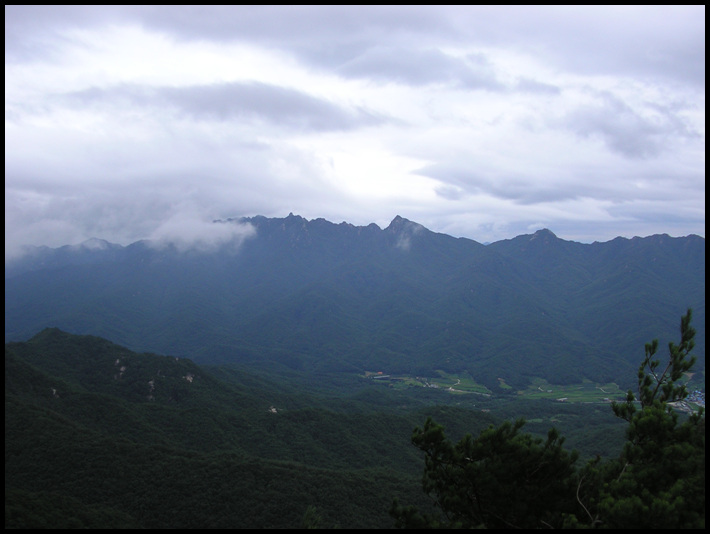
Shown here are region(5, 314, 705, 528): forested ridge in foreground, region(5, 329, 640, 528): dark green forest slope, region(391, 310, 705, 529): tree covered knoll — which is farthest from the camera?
region(5, 329, 640, 528): dark green forest slope

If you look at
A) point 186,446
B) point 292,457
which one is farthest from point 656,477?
point 186,446

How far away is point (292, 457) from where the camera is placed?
266ft

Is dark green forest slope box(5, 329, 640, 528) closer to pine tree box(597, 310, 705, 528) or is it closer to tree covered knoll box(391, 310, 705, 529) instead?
tree covered knoll box(391, 310, 705, 529)

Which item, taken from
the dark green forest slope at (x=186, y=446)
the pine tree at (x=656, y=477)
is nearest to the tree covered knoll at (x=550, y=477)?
the pine tree at (x=656, y=477)

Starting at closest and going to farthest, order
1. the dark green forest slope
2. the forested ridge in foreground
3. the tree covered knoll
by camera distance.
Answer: the tree covered knoll, the forested ridge in foreground, the dark green forest slope

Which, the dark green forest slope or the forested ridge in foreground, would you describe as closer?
the forested ridge in foreground

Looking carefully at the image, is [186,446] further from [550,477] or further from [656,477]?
[656,477]

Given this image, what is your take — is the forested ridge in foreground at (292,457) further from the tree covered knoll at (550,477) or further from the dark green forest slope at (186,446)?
the dark green forest slope at (186,446)

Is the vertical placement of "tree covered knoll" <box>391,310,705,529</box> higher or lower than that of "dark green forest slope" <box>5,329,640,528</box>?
higher

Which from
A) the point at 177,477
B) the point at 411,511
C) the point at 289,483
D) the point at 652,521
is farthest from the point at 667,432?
the point at 177,477

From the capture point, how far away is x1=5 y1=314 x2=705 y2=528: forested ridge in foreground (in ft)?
63.8

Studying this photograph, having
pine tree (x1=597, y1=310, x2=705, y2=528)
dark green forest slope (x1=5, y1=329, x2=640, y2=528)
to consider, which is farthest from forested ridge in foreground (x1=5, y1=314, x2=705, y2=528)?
dark green forest slope (x1=5, y1=329, x2=640, y2=528)

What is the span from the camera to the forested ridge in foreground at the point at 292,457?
1944cm

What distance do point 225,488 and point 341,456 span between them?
34499 millimetres
